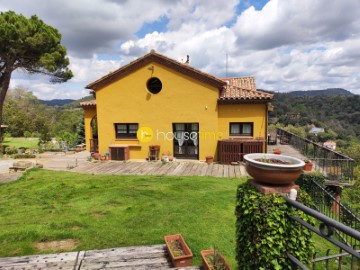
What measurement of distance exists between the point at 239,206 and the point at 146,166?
11.6 m

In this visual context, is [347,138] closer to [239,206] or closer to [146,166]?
[146,166]

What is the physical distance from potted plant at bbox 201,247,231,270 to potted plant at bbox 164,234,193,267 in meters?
0.31

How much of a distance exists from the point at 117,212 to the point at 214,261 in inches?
159

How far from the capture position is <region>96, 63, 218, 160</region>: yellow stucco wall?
49.6ft

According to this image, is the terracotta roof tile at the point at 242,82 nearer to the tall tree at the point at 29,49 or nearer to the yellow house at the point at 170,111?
the yellow house at the point at 170,111

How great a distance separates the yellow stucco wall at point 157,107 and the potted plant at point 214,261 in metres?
11.3

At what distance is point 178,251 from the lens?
4520 mm

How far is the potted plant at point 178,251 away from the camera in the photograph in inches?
164

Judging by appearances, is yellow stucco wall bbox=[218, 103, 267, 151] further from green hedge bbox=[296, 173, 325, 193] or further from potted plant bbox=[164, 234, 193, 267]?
potted plant bbox=[164, 234, 193, 267]

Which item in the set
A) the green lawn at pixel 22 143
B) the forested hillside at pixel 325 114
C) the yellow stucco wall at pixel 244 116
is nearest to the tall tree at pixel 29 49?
the green lawn at pixel 22 143

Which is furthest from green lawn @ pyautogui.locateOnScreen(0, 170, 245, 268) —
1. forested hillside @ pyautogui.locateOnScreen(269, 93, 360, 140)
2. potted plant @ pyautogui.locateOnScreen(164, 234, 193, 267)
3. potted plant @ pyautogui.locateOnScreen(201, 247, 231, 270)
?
forested hillside @ pyautogui.locateOnScreen(269, 93, 360, 140)

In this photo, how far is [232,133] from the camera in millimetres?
15164

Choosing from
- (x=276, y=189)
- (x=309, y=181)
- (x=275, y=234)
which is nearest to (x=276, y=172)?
(x=276, y=189)

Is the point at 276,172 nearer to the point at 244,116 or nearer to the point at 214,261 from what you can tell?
the point at 214,261
